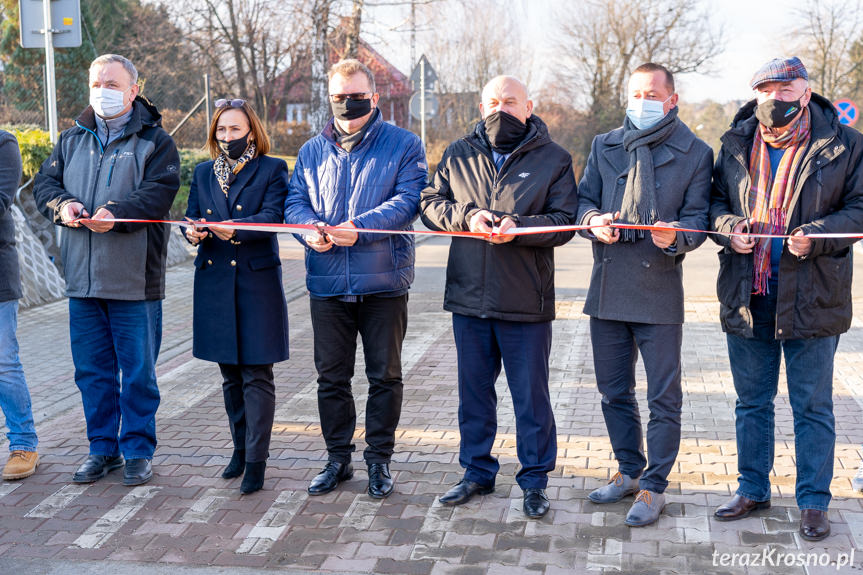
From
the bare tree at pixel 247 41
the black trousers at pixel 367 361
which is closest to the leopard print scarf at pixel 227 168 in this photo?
the black trousers at pixel 367 361

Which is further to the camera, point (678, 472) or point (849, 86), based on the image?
point (849, 86)

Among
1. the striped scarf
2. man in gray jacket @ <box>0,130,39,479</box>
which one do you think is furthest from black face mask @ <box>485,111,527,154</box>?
man in gray jacket @ <box>0,130,39,479</box>

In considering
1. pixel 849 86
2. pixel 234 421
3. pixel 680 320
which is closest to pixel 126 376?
pixel 234 421

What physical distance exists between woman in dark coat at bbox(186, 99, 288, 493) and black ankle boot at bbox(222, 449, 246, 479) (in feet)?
0.55

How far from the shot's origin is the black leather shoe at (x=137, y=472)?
497 cm

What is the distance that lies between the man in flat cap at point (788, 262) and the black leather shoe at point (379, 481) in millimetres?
1663

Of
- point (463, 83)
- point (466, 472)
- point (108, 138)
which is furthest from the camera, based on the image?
point (463, 83)

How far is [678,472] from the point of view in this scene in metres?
5.03

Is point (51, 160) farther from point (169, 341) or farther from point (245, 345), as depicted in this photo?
point (169, 341)

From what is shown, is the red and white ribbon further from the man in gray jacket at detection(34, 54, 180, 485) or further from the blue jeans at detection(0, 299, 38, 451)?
the blue jeans at detection(0, 299, 38, 451)

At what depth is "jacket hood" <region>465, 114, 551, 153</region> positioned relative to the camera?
4484 millimetres

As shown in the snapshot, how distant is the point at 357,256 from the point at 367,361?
612 mm

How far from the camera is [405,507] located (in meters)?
4.59

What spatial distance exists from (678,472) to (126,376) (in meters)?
3.14
